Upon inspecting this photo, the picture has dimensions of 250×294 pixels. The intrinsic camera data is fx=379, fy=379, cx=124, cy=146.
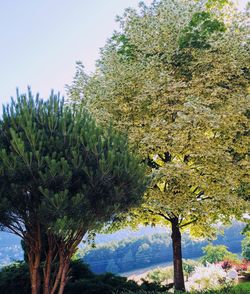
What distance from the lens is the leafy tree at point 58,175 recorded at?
1087cm

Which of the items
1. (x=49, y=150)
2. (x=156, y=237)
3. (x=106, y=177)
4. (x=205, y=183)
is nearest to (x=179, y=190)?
Answer: (x=205, y=183)

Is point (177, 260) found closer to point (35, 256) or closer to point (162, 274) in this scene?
point (35, 256)

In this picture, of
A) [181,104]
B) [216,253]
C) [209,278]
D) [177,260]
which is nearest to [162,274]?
[216,253]

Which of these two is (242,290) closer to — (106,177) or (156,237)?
(106,177)

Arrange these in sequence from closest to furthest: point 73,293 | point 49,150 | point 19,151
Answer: point 19,151 < point 49,150 < point 73,293

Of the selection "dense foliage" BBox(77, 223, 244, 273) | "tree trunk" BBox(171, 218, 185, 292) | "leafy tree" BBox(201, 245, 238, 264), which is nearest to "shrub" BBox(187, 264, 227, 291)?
"tree trunk" BBox(171, 218, 185, 292)

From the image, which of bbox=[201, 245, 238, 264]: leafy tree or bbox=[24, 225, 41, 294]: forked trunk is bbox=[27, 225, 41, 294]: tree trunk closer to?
bbox=[24, 225, 41, 294]: forked trunk

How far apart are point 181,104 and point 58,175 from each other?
8304mm

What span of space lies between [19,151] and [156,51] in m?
10.2

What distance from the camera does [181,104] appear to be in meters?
17.3

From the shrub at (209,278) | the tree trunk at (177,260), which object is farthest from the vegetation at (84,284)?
the shrub at (209,278)

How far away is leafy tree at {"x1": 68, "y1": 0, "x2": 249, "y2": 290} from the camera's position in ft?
53.1

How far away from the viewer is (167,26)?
60.8ft

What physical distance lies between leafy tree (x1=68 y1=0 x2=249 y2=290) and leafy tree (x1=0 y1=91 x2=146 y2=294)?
3.90 m
